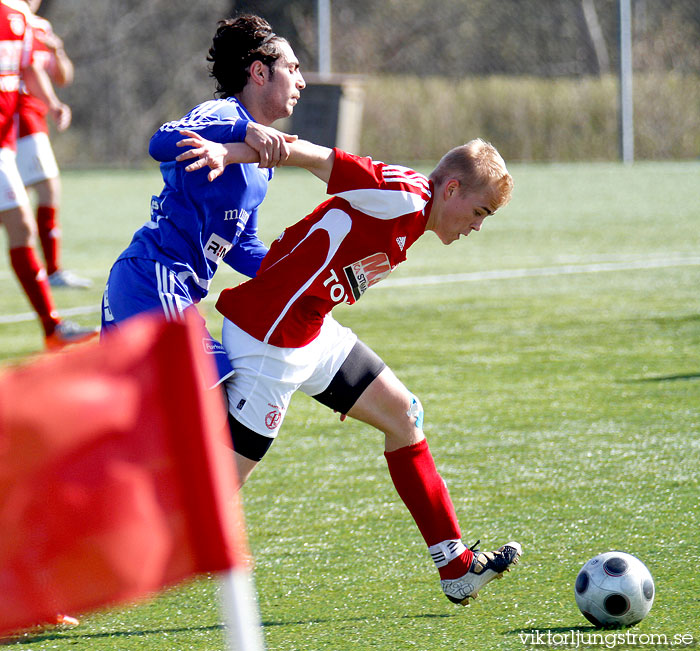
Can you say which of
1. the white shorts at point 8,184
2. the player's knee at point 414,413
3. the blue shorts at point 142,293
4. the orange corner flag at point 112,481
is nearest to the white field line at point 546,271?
the white shorts at point 8,184

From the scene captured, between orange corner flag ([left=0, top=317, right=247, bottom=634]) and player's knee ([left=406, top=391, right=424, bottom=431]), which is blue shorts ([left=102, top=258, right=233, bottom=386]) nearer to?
player's knee ([left=406, top=391, right=424, bottom=431])

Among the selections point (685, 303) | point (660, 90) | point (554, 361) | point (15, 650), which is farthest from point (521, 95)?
point (15, 650)

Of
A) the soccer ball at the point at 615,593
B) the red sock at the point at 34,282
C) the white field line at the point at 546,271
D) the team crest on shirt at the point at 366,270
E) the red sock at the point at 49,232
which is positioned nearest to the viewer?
the soccer ball at the point at 615,593

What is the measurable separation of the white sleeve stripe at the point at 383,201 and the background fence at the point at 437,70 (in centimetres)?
2297

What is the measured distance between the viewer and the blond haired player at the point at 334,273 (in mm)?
3643

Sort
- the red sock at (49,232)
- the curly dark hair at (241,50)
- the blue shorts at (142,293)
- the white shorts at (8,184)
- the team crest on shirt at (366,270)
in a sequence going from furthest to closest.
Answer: the red sock at (49,232), the white shorts at (8,184), the curly dark hair at (241,50), the blue shorts at (142,293), the team crest on shirt at (366,270)

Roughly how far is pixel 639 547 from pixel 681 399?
236 centimetres

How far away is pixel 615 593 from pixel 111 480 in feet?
6.41

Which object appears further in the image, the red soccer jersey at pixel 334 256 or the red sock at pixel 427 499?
the red sock at pixel 427 499

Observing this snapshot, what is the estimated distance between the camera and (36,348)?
26.9 ft

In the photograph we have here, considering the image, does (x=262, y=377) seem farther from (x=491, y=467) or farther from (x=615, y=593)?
(x=491, y=467)

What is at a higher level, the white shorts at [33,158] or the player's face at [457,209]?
the player's face at [457,209]

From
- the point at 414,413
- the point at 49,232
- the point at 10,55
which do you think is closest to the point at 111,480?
the point at 414,413

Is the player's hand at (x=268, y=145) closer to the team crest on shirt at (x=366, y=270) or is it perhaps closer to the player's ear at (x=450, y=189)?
the team crest on shirt at (x=366, y=270)
